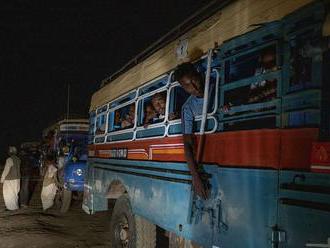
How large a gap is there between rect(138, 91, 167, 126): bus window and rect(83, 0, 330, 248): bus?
4cm

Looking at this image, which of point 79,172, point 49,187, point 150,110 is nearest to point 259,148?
point 150,110

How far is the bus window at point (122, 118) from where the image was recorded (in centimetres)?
594

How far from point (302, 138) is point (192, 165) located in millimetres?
1292

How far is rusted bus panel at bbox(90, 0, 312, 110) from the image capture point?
9.37 feet

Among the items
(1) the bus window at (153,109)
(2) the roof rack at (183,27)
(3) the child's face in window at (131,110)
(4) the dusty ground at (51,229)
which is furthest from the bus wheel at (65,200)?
(1) the bus window at (153,109)

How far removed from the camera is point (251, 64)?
309 centimetres

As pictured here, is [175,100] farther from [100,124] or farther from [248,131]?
[100,124]

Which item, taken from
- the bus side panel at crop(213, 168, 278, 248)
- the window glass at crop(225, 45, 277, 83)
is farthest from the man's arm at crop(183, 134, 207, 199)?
the window glass at crop(225, 45, 277, 83)

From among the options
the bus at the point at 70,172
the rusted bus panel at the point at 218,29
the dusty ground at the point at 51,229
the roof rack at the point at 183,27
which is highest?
the roof rack at the point at 183,27

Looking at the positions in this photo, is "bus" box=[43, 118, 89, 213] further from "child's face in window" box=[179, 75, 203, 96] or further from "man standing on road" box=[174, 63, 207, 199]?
"child's face in window" box=[179, 75, 203, 96]

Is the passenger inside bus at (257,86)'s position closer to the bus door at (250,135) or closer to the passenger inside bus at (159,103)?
the bus door at (250,135)

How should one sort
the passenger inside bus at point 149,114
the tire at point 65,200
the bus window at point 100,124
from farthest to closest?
the tire at point 65,200 < the bus window at point 100,124 < the passenger inside bus at point 149,114

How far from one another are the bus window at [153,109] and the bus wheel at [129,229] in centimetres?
128

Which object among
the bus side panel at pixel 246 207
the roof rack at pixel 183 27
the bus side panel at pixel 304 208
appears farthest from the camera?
the roof rack at pixel 183 27
